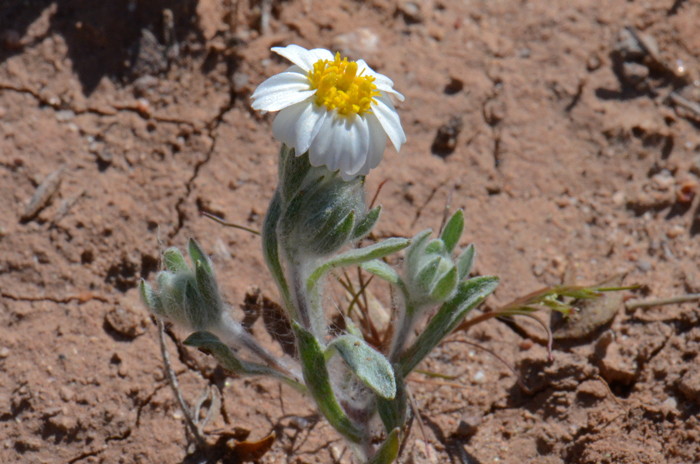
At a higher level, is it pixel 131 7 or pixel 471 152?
pixel 131 7

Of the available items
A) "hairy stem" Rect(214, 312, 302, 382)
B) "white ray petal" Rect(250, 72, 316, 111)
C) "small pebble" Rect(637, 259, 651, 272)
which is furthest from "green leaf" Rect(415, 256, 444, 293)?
"small pebble" Rect(637, 259, 651, 272)

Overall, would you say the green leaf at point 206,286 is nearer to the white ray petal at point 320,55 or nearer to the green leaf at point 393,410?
the green leaf at point 393,410

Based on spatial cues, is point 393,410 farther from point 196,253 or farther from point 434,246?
point 196,253

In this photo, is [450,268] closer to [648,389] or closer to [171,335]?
[648,389]

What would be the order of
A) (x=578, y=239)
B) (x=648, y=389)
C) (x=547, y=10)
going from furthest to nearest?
(x=547, y=10) → (x=578, y=239) → (x=648, y=389)

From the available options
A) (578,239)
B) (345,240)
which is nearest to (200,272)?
(345,240)

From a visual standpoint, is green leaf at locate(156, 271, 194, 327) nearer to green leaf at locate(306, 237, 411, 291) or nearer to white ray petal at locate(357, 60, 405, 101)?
green leaf at locate(306, 237, 411, 291)

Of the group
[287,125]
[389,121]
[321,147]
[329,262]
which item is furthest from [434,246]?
[287,125]

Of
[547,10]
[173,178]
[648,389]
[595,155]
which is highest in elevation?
[547,10]

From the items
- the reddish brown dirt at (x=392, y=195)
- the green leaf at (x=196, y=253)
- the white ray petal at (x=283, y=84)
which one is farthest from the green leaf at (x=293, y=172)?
the reddish brown dirt at (x=392, y=195)
